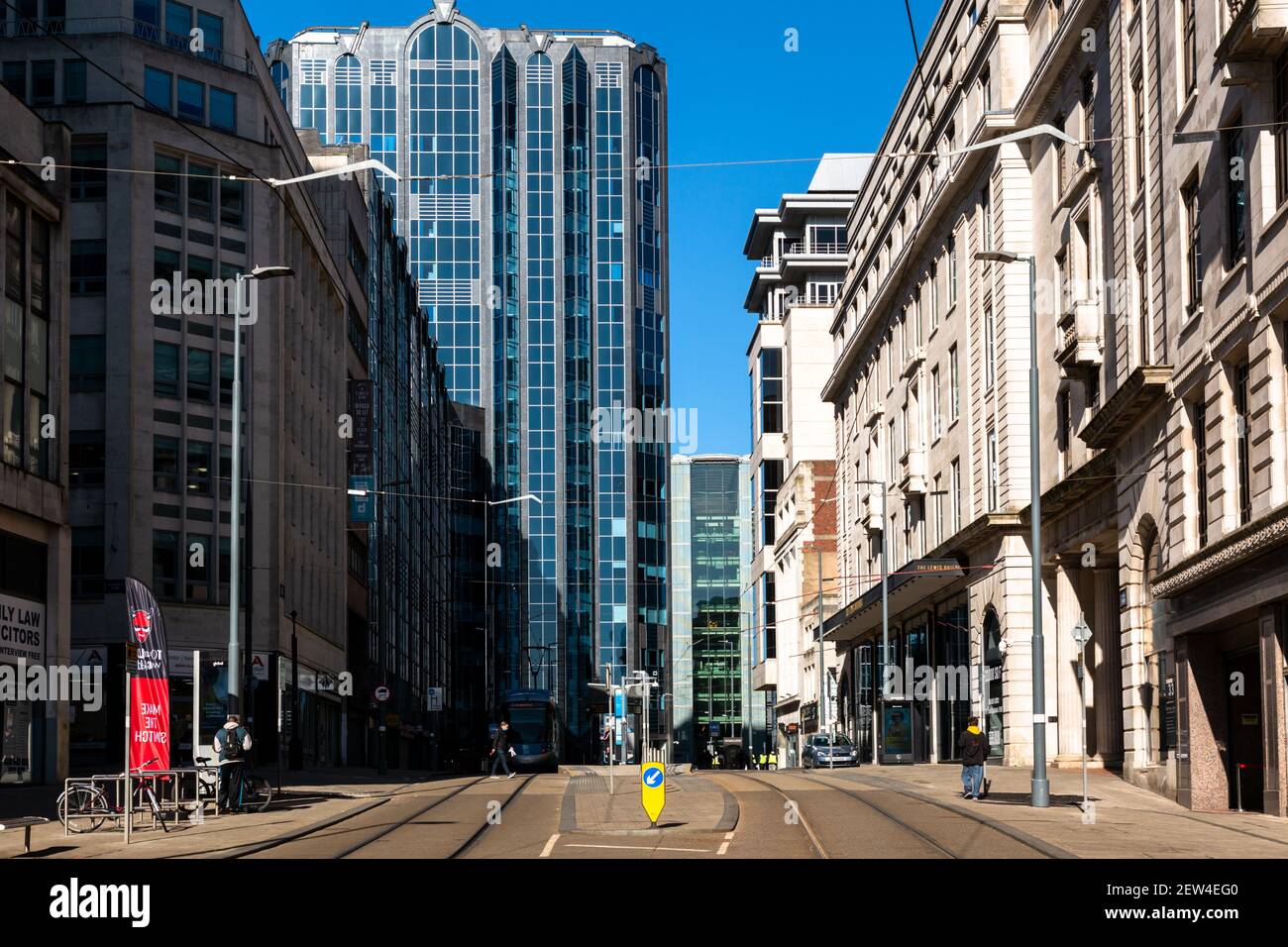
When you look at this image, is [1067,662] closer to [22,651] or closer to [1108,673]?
[1108,673]

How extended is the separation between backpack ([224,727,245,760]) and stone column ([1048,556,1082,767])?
84.1 ft

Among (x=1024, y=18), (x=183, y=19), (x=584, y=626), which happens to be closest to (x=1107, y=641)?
(x=1024, y=18)

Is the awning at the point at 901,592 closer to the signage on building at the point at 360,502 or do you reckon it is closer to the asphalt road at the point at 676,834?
the signage on building at the point at 360,502

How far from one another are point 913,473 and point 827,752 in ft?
40.4

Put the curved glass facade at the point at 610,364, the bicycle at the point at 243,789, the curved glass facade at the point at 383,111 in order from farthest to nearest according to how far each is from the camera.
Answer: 1. the curved glass facade at the point at 610,364
2. the curved glass facade at the point at 383,111
3. the bicycle at the point at 243,789

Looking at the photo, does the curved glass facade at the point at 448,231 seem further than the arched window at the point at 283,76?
Yes

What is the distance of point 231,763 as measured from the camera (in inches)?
1164

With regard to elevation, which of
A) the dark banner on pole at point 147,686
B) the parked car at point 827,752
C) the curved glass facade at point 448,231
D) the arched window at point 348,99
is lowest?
the parked car at point 827,752

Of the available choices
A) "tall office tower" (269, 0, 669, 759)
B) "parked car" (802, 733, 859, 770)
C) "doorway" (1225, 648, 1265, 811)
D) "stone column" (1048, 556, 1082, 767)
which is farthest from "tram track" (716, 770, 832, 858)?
"tall office tower" (269, 0, 669, 759)

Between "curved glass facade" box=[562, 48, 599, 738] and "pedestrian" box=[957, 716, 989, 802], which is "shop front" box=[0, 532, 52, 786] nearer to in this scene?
"pedestrian" box=[957, 716, 989, 802]

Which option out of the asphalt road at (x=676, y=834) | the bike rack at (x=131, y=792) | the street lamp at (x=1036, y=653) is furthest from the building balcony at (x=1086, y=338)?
the bike rack at (x=131, y=792)

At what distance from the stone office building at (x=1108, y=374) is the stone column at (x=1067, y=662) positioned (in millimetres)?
83

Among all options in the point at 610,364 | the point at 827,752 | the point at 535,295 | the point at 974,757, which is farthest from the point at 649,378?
the point at 974,757

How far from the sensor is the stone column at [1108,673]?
43.3 metres
